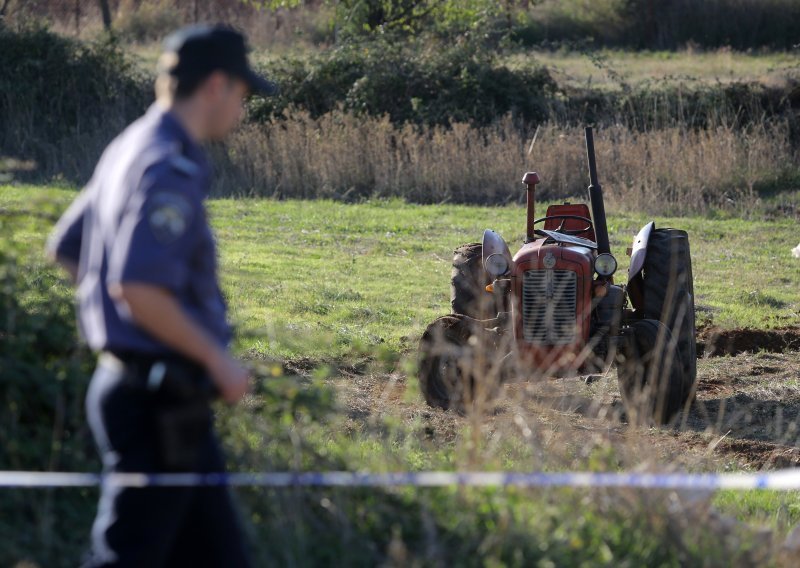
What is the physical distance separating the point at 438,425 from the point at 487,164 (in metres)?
12.5

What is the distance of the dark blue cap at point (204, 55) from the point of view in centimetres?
331

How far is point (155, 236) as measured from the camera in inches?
119

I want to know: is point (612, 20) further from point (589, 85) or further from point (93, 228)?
point (93, 228)

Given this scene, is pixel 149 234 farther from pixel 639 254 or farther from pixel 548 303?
pixel 639 254

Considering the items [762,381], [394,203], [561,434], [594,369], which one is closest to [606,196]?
[394,203]

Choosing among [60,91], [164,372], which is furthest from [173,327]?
[60,91]

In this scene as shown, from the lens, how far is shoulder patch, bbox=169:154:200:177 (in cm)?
313

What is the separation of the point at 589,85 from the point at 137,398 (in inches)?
857

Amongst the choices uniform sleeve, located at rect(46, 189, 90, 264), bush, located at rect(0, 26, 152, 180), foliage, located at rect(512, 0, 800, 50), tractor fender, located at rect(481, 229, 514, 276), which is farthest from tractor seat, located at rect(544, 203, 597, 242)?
foliage, located at rect(512, 0, 800, 50)

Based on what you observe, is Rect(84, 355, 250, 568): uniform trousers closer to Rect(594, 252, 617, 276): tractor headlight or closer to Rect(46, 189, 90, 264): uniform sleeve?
Rect(46, 189, 90, 264): uniform sleeve

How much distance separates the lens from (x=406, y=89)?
75.9ft

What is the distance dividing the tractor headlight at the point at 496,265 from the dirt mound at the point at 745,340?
2.74 metres

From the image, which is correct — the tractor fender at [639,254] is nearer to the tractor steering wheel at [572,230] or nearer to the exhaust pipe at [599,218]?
the exhaust pipe at [599,218]

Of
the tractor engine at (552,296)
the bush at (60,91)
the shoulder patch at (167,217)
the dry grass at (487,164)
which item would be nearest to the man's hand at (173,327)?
the shoulder patch at (167,217)
